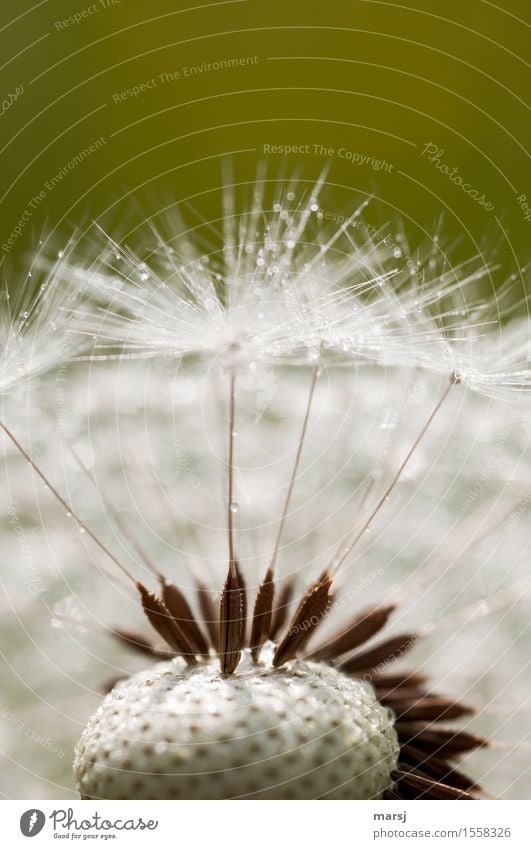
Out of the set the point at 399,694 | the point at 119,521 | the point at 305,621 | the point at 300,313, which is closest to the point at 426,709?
the point at 399,694

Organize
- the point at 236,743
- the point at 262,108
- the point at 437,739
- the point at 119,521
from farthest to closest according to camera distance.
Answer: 1. the point at 262,108
2. the point at 119,521
3. the point at 437,739
4. the point at 236,743

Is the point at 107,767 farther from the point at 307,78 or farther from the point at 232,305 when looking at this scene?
the point at 307,78

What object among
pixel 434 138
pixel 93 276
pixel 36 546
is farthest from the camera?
pixel 434 138

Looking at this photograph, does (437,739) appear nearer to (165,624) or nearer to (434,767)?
(434,767)

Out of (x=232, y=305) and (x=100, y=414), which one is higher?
(x=232, y=305)

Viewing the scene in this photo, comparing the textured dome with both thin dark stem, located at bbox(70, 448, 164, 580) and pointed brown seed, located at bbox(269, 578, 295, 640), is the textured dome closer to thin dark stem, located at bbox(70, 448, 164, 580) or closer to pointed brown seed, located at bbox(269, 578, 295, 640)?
pointed brown seed, located at bbox(269, 578, 295, 640)

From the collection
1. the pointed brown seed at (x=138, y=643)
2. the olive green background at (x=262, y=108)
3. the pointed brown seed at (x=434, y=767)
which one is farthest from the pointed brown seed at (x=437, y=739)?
the olive green background at (x=262, y=108)
